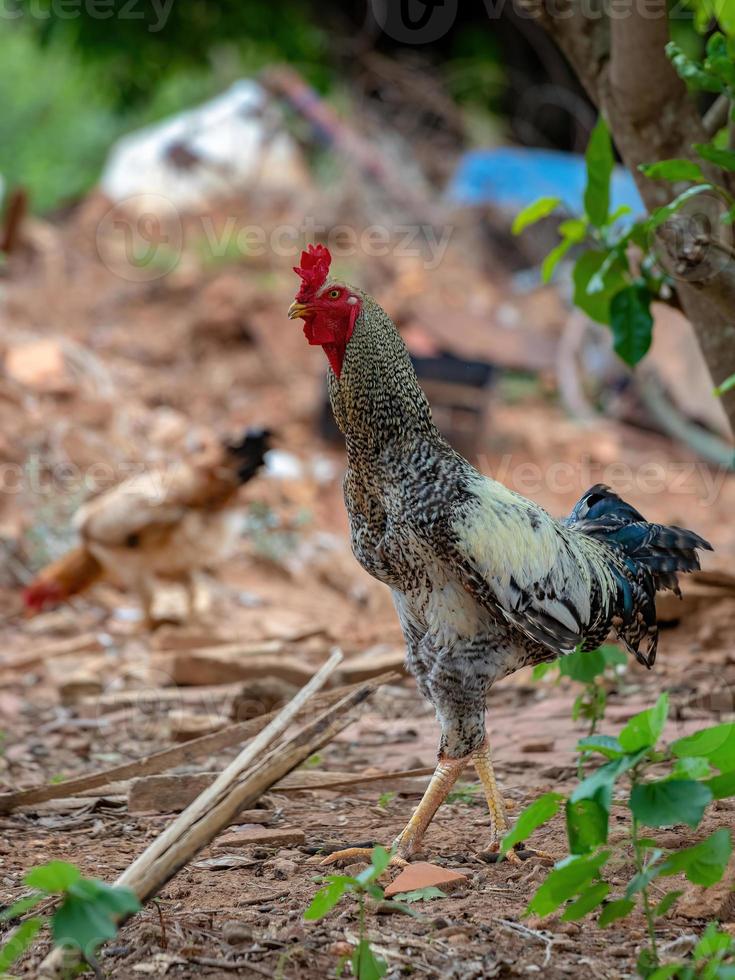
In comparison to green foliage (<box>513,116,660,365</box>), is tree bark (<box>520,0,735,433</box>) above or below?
above

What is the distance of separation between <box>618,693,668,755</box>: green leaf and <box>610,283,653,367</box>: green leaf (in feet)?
6.54

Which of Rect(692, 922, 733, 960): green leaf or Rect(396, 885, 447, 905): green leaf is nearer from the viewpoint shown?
Rect(692, 922, 733, 960): green leaf

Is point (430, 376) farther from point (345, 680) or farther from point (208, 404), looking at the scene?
point (345, 680)

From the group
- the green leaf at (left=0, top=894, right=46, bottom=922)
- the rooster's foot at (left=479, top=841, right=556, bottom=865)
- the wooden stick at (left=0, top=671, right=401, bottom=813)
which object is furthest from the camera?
the wooden stick at (left=0, top=671, right=401, bottom=813)

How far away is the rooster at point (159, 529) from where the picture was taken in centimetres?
729

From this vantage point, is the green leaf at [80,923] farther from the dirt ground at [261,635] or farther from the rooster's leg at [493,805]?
the rooster's leg at [493,805]

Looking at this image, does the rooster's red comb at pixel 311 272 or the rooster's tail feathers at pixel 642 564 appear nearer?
the rooster's red comb at pixel 311 272

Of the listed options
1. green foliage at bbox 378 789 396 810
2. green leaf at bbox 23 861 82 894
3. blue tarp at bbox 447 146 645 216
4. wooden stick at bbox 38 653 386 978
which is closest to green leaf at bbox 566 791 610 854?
wooden stick at bbox 38 653 386 978

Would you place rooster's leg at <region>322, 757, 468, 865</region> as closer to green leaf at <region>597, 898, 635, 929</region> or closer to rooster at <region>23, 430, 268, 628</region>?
green leaf at <region>597, 898, 635, 929</region>

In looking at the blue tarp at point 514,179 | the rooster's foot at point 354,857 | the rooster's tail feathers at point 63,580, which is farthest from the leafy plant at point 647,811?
the blue tarp at point 514,179

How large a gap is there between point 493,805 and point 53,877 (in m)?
1.91

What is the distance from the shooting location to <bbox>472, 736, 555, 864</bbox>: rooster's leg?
3398mm

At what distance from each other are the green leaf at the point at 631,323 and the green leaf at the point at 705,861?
Answer: 2072mm

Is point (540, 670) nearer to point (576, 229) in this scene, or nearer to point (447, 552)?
point (447, 552)
